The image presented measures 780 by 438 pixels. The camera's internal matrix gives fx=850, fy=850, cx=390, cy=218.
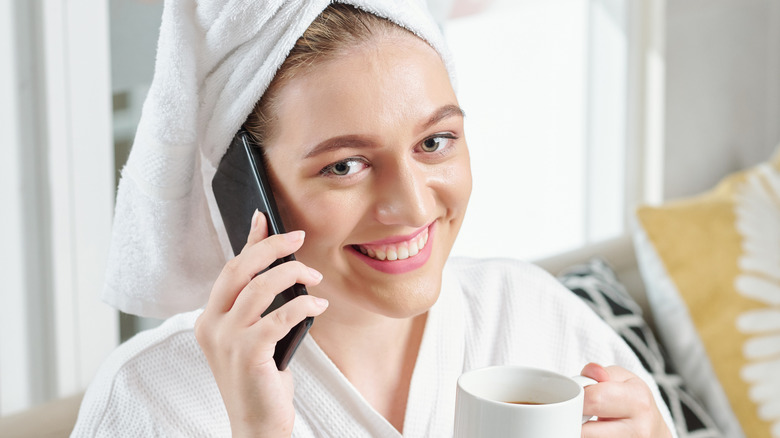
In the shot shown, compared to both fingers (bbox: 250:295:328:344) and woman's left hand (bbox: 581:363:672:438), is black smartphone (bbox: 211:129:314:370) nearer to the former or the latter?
fingers (bbox: 250:295:328:344)

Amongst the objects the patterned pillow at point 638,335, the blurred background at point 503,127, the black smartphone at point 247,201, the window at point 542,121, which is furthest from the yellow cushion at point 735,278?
the black smartphone at point 247,201

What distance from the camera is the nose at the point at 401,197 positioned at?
88 cm

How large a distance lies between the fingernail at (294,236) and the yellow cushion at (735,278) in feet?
3.40

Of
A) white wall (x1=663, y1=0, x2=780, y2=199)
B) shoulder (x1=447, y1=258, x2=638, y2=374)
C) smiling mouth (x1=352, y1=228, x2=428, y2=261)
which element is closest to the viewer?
smiling mouth (x1=352, y1=228, x2=428, y2=261)

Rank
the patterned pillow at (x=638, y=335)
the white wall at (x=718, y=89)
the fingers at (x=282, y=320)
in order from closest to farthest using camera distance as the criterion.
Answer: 1. the fingers at (x=282, y=320)
2. the patterned pillow at (x=638, y=335)
3. the white wall at (x=718, y=89)

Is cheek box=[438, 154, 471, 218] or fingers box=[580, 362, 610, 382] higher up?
cheek box=[438, 154, 471, 218]

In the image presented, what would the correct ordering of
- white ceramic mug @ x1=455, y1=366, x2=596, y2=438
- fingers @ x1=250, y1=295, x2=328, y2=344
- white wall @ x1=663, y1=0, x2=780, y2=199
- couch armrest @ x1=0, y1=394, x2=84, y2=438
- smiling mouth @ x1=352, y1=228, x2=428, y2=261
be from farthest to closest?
white wall @ x1=663, y1=0, x2=780, y2=199, couch armrest @ x1=0, y1=394, x2=84, y2=438, smiling mouth @ x1=352, y1=228, x2=428, y2=261, fingers @ x1=250, y1=295, x2=328, y2=344, white ceramic mug @ x1=455, y1=366, x2=596, y2=438

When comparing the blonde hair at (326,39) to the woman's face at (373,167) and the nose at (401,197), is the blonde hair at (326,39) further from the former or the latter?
the nose at (401,197)

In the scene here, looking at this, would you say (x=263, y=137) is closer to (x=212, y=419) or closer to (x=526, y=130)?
(x=212, y=419)

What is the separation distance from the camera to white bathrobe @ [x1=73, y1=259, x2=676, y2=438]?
1006 mm

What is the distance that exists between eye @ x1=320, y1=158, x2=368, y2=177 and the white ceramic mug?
0.25 metres

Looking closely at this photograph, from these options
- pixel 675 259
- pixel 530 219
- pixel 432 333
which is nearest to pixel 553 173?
pixel 530 219

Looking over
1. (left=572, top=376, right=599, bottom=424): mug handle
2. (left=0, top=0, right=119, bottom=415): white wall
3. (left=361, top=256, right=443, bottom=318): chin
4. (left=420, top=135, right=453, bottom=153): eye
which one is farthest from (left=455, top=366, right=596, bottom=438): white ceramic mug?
(left=0, top=0, right=119, bottom=415): white wall

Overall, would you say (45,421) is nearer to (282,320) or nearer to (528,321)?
(282,320)
